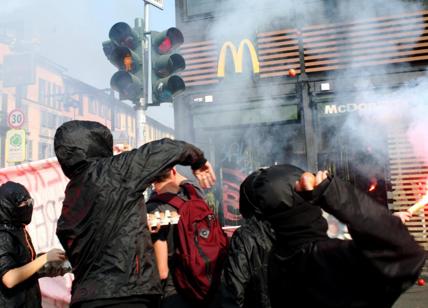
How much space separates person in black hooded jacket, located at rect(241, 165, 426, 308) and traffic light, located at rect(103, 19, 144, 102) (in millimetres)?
3105

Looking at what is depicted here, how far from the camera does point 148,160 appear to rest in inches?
75.5

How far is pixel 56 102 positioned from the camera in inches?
1485

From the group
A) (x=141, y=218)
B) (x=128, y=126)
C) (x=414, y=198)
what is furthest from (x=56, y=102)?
(x=141, y=218)

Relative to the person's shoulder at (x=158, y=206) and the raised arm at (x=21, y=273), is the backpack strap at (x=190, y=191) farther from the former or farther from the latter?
the raised arm at (x=21, y=273)

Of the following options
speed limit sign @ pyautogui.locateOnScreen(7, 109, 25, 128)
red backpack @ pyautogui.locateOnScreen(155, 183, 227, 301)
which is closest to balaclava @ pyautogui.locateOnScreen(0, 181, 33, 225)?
red backpack @ pyautogui.locateOnScreen(155, 183, 227, 301)

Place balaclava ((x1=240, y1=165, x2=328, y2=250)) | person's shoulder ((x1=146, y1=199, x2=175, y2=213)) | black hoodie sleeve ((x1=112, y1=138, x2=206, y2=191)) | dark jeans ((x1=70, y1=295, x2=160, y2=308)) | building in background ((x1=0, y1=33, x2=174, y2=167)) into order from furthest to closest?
building in background ((x1=0, y1=33, x2=174, y2=167))
person's shoulder ((x1=146, y1=199, x2=175, y2=213))
black hoodie sleeve ((x1=112, y1=138, x2=206, y2=191))
dark jeans ((x1=70, y1=295, x2=160, y2=308))
balaclava ((x1=240, y1=165, x2=328, y2=250))

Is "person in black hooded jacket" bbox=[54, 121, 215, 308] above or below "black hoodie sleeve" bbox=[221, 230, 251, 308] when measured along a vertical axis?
above

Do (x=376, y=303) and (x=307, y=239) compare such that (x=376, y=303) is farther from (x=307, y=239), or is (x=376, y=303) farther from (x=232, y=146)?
(x=232, y=146)

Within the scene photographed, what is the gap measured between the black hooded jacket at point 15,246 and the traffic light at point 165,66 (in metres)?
2.13

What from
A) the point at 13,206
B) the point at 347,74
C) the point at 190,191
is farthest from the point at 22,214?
the point at 347,74

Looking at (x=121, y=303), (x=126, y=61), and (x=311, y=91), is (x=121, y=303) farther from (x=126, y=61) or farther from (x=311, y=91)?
(x=311, y=91)

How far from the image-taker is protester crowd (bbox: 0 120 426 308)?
1.16 meters

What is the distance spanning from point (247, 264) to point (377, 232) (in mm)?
1219

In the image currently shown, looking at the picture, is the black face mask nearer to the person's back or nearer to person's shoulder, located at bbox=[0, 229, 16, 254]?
person's shoulder, located at bbox=[0, 229, 16, 254]
